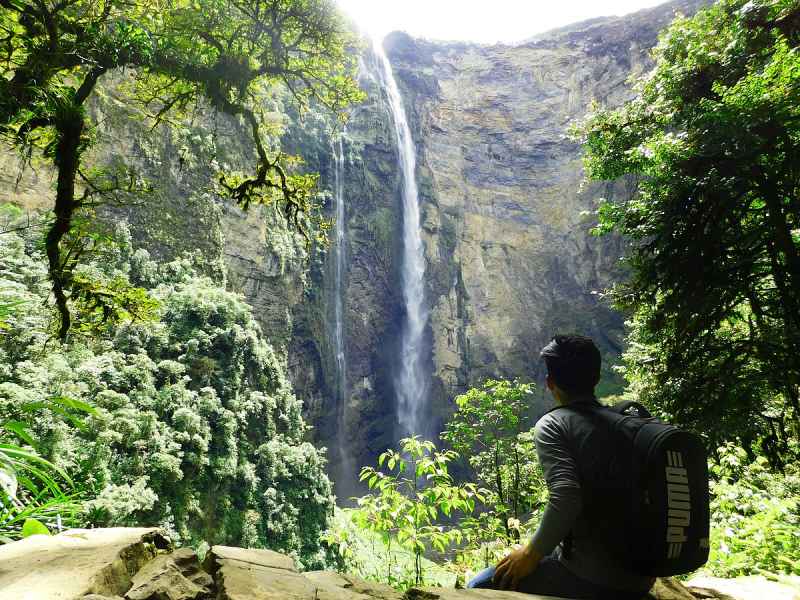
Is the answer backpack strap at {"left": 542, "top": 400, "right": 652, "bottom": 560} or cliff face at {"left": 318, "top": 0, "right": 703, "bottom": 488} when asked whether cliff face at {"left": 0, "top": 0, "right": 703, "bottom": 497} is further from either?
backpack strap at {"left": 542, "top": 400, "right": 652, "bottom": 560}

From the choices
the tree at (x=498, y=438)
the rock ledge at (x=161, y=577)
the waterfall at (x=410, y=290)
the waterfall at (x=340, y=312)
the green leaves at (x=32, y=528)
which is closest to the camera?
the rock ledge at (x=161, y=577)

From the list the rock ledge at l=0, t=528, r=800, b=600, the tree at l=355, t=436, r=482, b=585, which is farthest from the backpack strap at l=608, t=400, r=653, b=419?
the tree at l=355, t=436, r=482, b=585

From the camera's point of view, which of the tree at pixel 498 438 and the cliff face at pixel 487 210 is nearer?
the tree at pixel 498 438

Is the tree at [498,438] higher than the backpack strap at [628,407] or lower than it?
lower

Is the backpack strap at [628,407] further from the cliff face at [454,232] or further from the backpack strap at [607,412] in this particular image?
the cliff face at [454,232]

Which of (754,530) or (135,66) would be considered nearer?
(754,530)

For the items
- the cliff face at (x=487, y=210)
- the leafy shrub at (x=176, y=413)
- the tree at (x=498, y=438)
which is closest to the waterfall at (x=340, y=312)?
the cliff face at (x=487, y=210)

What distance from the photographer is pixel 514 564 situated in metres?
1.68

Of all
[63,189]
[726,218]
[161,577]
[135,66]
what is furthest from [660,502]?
[135,66]

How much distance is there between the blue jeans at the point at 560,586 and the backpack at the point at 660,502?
0.45 ft

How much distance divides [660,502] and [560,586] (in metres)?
0.52

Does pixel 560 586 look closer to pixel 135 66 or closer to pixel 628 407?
pixel 628 407

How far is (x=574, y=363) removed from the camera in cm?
185

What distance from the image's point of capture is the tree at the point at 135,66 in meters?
3.51
